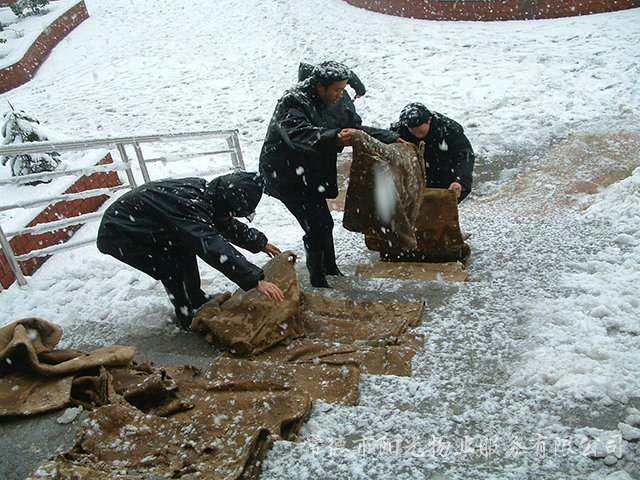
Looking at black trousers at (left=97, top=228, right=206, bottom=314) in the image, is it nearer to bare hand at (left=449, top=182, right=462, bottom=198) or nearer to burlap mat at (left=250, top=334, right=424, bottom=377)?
burlap mat at (left=250, top=334, right=424, bottom=377)

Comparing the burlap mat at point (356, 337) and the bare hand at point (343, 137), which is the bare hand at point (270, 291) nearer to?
the burlap mat at point (356, 337)

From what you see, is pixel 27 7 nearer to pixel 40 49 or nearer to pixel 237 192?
pixel 40 49

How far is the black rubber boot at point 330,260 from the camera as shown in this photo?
4016 millimetres

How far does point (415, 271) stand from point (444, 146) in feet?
3.72

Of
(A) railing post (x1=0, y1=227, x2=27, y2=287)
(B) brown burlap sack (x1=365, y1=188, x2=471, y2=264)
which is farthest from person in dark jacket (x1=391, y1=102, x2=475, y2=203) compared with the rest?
(A) railing post (x1=0, y1=227, x2=27, y2=287)

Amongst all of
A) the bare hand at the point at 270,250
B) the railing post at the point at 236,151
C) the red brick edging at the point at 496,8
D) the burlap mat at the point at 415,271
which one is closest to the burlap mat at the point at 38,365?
the bare hand at the point at 270,250

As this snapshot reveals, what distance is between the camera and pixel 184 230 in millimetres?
2783

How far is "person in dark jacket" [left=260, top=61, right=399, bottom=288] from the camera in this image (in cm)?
323

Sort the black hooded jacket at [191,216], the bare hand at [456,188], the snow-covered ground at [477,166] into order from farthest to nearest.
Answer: the bare hand at [456,188], the black hooded jacket at [191,216], the snow-covered ground at [477,166]

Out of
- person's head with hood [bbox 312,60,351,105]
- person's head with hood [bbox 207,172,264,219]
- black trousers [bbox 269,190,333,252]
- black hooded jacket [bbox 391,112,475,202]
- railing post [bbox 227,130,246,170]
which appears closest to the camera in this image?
person's head with hood [bbox 207,172,264,219]

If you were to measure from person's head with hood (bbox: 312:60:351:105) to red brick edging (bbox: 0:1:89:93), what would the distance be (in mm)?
12974

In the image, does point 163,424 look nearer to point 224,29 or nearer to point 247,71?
point 247,71

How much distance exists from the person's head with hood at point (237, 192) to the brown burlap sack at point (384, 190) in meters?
0.79

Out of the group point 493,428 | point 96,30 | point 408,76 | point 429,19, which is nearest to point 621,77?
point 408,76
